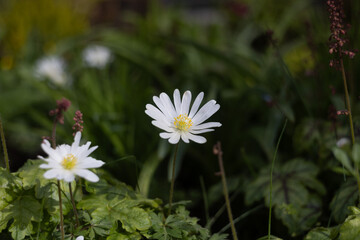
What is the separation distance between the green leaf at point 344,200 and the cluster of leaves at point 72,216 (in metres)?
0.49

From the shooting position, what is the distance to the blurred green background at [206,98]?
6.32 feet

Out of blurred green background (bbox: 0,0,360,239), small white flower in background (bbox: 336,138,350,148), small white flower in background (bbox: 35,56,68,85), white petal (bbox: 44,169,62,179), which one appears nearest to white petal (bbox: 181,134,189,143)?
blurred green background (bbox: 0,0,360,239)

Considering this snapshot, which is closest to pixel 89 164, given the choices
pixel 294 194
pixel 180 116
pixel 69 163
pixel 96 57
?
pixel 69 163

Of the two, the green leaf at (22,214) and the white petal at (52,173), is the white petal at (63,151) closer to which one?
the white petal at (52,173)

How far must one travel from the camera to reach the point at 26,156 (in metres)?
3.18

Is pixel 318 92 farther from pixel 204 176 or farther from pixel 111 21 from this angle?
pixel 111 21

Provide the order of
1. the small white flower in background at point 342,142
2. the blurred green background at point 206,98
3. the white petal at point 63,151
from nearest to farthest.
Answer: the white petal at point 63,151 < the small white flower in background at point 342,142 < the blurred green background at point 206,98

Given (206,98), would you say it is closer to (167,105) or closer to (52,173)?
(167,105)

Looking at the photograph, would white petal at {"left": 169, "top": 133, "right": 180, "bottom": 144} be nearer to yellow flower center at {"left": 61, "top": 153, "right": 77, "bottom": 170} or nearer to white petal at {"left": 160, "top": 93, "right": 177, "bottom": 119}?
white petal at {"left": 160, "top": 93, "right": 177, "bottom": 119}

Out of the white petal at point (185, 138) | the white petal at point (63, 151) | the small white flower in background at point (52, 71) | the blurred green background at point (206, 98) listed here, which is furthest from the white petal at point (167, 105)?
the small white flower in background at point (52, 71)

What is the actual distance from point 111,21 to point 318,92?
4250mm

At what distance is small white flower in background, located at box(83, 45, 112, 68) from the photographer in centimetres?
327

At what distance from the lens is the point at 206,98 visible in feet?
8.27

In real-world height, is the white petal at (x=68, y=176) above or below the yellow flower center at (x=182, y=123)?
below
